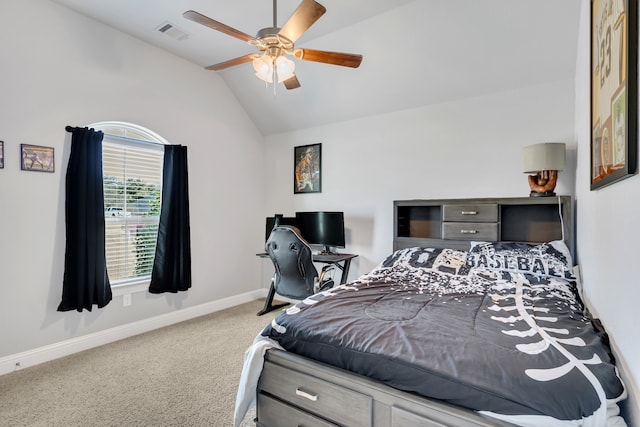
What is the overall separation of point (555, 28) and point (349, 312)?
270 cm

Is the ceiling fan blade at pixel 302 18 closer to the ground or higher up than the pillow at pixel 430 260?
higher up

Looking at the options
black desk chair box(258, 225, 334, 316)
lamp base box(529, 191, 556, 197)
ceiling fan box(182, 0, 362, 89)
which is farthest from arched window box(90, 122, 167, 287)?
lamp base box(529, 191, 556, 197)

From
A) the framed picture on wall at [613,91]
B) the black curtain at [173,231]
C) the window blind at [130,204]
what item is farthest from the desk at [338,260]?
the framed picture on wall at [613,91]

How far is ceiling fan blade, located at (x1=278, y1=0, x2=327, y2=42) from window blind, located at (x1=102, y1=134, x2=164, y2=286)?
2.25 meters

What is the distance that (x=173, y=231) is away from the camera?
352 cm

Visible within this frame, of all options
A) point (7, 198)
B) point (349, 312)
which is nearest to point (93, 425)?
point (349, 312)

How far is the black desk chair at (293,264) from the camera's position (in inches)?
118

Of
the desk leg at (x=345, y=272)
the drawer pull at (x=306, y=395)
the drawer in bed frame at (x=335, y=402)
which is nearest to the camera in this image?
the drawer in bed frame at (x=335, y=402)

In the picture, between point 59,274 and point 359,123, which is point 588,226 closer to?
point 359,123

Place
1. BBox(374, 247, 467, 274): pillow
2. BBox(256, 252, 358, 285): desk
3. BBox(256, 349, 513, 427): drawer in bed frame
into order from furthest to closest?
BBox(256, 252, 358, 285): desk
BBox(374, 247, 467, 274): pillow
BBox(256, 349, 513, 427): drawer in bed frame

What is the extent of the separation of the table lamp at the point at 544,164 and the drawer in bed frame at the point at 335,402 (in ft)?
7.23

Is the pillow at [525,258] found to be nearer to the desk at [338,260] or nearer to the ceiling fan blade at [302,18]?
the desk at [338,260]

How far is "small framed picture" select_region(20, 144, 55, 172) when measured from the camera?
2549 mm

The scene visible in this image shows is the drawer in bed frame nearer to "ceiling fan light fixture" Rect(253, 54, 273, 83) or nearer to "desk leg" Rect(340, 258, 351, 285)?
"ceiling fan light fixture" Rect(253, 54, 273, 83)
